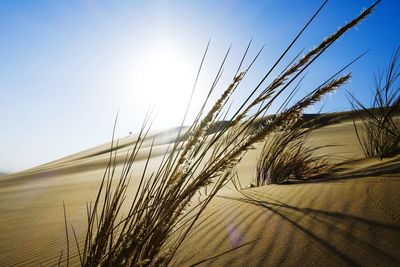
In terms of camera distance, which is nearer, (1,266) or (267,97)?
(267,97)

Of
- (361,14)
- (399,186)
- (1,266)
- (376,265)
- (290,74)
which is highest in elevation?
(361,14)

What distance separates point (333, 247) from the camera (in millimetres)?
1240

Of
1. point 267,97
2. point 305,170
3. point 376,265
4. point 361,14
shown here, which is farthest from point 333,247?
point 305,170

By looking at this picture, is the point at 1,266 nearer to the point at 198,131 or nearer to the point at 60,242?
the point at 60,242

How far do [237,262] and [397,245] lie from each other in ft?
2.01

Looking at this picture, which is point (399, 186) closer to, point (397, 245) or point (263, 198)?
point (397, 245)

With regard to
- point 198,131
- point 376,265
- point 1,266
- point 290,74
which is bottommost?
point 1,266

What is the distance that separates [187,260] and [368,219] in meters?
0.86

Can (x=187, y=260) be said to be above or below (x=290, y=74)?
below

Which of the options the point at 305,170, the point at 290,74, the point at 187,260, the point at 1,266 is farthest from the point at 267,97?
the point at 305,170

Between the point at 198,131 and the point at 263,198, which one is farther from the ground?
the point at 198,131

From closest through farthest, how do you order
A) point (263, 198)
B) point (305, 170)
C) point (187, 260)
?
point (187, 260) → point (263, 198) → point (305, 170)

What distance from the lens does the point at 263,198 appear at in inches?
89.8

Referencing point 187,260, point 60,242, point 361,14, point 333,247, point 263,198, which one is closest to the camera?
point 361,14
